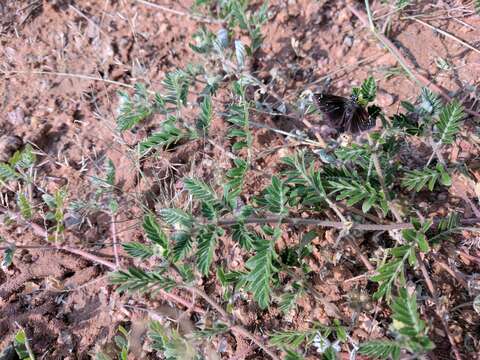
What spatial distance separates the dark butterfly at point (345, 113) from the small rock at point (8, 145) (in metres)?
1.61

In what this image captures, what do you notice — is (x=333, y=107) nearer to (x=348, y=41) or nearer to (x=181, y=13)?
(x=348, y=41)

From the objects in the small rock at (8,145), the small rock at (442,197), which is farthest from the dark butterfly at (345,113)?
the small rock at (8,145)

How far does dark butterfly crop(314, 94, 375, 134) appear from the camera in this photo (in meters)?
1.79

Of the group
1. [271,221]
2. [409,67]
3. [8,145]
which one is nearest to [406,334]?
[271,221]

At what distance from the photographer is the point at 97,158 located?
8.32 ft

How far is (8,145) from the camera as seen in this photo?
2545 millimetres

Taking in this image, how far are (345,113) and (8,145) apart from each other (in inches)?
68.8

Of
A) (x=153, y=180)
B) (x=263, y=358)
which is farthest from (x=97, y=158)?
(x=263, y=358)

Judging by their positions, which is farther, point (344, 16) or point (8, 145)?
point (344, 16)

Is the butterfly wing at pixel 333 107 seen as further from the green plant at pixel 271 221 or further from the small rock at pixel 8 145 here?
the small rock at pixel 8 145

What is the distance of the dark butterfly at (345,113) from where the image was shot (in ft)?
5.89

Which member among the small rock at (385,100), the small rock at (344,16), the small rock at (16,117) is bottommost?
the small rock at (16,117)

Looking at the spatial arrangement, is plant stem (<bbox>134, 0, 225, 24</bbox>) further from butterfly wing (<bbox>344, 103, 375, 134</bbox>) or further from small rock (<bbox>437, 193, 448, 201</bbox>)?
small rock (<bbox>437, 193, 448, 201</bbox>)

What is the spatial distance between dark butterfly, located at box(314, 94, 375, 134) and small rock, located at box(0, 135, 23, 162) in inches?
63.4
